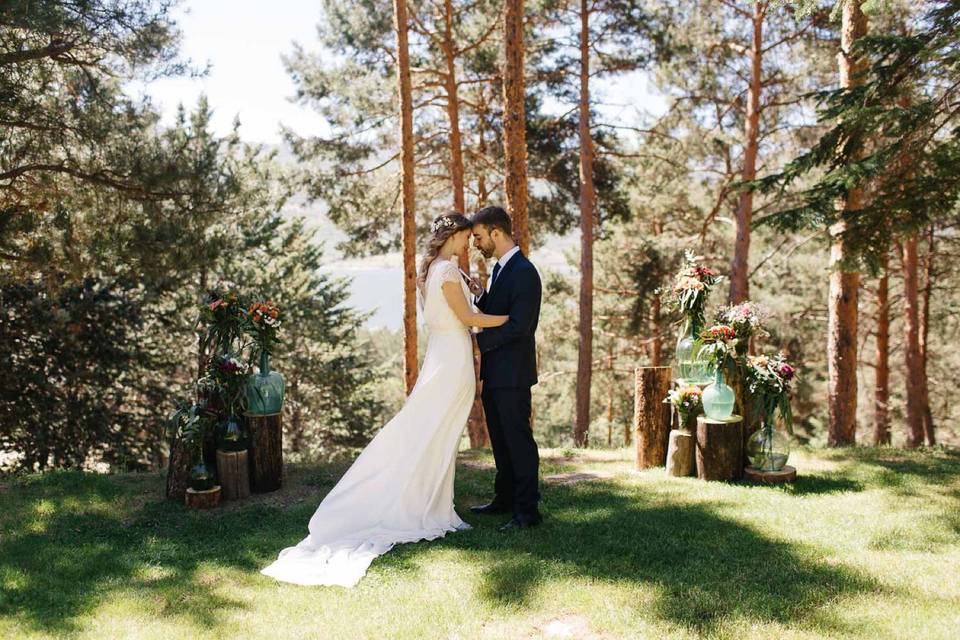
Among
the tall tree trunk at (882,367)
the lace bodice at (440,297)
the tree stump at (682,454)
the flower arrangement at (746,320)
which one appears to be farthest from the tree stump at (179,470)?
the tall tree trunk at (882,367)

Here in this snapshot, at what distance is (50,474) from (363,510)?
145 inches

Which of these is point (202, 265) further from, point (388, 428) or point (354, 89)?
point (388, 428)

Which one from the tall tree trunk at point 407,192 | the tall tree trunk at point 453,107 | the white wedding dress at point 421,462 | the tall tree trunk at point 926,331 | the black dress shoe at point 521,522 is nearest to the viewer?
the white wedding dress at point 421,462

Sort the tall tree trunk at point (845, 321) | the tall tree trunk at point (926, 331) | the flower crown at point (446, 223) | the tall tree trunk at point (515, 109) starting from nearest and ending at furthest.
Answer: the flower crown at point (446, 223)
the tall tree trunk at point (845, 321)
the tall tree trunk at point (515, 109)
the tall tree trunk at point (926, 331)

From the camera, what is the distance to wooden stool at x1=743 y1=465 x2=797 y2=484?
20.4 ft

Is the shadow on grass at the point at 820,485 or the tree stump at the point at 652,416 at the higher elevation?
the tree stump at the point at 652,416

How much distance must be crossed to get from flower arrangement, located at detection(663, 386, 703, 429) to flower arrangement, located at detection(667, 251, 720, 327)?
0.64 m

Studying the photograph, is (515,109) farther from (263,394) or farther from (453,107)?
(263,394)

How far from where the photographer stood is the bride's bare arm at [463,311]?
16.9ft

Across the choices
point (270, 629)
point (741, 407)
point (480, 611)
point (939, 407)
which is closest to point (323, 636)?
point (270, 629)

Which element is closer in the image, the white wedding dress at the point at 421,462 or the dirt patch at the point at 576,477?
the white wedding dress at the point at 421,462

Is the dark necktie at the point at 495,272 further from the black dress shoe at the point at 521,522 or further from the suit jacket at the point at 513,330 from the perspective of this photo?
the black dress shoe at the point at 521,522

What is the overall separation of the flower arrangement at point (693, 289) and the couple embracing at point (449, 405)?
7.21 feet

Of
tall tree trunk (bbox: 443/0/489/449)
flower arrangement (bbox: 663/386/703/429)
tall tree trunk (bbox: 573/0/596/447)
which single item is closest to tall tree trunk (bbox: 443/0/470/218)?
tall tree trunk (bbox: 443/0/489/449)
